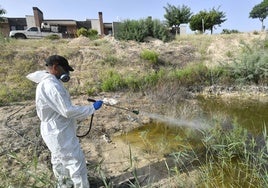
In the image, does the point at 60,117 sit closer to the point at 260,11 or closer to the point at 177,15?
the point at 177,15

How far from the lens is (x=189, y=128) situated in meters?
4.88

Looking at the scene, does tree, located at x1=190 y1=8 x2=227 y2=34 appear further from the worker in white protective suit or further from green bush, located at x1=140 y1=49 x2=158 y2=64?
the worker in white protective suit

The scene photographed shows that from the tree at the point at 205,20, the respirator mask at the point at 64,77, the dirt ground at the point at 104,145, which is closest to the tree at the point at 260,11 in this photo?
the tree at the point at 205,20

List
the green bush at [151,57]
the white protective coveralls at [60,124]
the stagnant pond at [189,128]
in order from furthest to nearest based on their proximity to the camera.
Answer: the green bush at [151,57], the stagnant pond at [189,128], the white protective coveralls at [60,124]

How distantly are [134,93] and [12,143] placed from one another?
4.51 metres

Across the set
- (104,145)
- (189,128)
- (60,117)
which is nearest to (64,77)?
(60,117)

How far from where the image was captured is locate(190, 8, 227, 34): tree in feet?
80.0

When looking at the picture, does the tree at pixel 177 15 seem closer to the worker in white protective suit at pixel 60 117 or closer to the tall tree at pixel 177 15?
the tall tree at pixel 177 15

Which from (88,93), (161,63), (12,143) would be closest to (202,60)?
(161,63)

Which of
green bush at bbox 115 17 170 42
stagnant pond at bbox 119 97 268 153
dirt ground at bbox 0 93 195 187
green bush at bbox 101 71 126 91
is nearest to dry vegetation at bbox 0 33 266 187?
dirt ground at bbox 0 93 195 187

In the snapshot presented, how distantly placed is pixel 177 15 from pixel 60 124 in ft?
78.4

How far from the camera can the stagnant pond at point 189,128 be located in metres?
4.51

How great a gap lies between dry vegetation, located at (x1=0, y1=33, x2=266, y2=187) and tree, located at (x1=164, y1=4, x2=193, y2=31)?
369 inches

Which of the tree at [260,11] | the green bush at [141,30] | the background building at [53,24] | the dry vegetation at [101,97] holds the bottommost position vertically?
the dry vegetation at [101,97]
